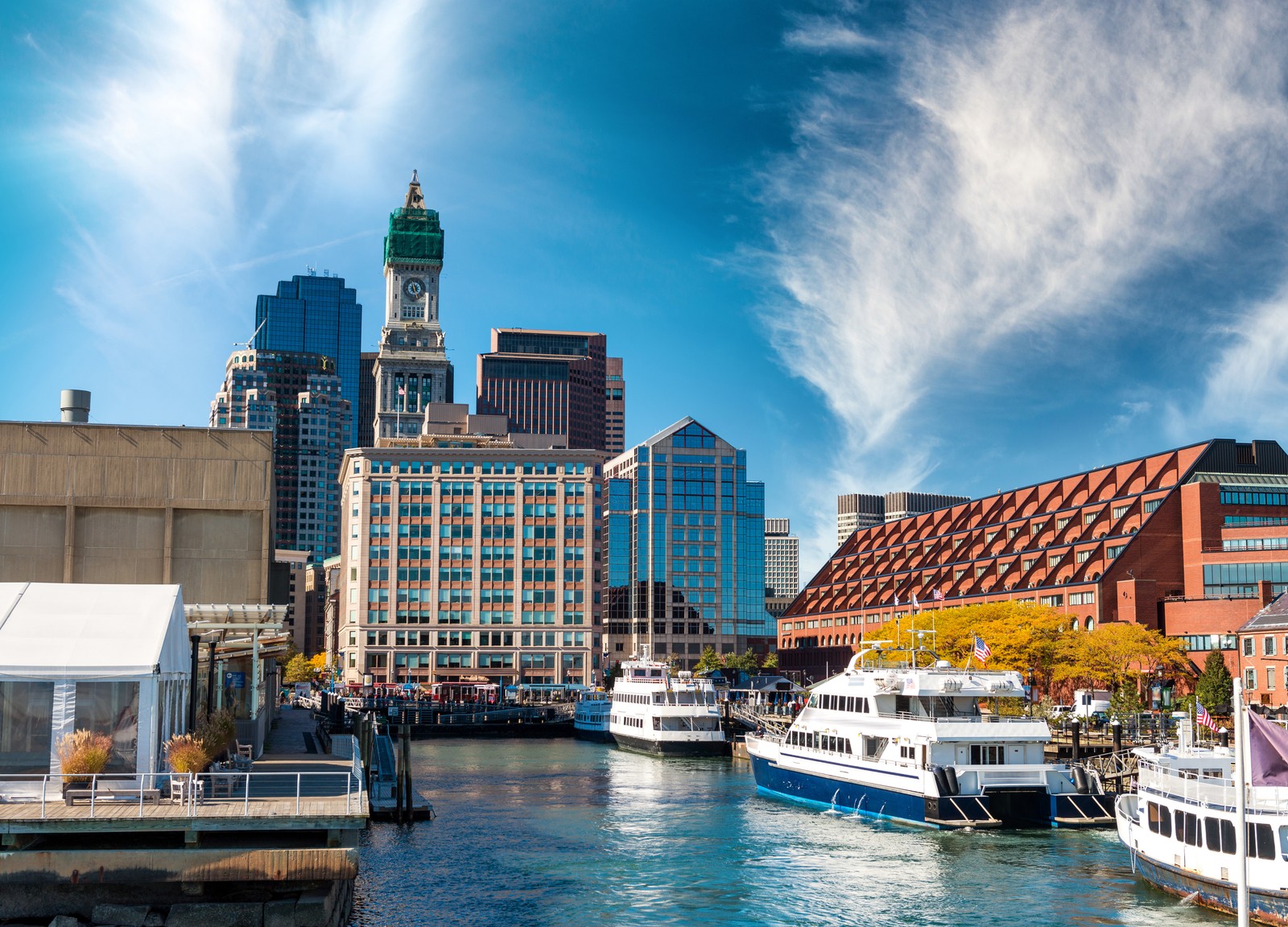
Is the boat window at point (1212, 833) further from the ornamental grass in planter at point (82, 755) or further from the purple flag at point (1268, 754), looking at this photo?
the ornamental grass in planter at point (82, 755)

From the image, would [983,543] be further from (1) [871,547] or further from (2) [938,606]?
(1) [871,547]

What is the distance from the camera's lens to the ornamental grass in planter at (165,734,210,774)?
35844mm

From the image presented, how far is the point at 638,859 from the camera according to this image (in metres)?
55.7

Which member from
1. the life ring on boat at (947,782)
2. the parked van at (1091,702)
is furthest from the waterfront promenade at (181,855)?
the parked van at (1091,702)

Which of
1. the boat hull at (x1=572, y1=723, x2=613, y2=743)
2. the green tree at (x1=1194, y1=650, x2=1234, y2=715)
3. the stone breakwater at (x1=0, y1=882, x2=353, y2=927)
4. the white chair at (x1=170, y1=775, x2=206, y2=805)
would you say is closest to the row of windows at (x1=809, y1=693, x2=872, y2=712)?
the green tree at (x1=1194, y1=650, x2=1234, y2=715)

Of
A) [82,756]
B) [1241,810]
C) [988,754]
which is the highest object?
[82,756]

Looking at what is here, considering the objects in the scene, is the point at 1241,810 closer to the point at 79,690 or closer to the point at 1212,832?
the point at 1212,832

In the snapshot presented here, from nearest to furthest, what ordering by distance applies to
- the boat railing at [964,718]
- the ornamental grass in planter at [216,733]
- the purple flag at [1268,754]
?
the ornamental grass in planter at [216,733]
the purple flag at [1268,754]
the boat railing at [964,718]

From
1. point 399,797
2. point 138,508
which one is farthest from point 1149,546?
point 138,508

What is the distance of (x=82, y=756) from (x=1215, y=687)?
8881 cm

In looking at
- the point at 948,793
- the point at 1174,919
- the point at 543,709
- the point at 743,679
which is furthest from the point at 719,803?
the point at 743,679

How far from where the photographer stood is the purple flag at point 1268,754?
41.7m

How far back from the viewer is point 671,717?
375ft

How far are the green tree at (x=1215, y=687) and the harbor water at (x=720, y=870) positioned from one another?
41.6m
